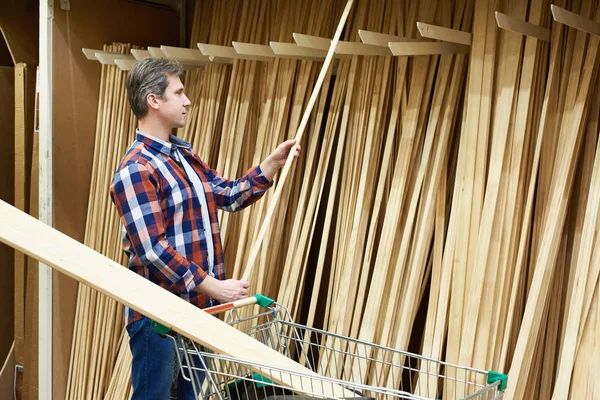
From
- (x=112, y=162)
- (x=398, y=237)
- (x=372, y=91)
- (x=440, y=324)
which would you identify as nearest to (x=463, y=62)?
(x=372, y=91)

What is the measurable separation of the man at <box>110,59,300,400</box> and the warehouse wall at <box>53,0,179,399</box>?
42.6 inches

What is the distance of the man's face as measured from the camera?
2.24 metres

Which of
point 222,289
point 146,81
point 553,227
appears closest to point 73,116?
point 146,81

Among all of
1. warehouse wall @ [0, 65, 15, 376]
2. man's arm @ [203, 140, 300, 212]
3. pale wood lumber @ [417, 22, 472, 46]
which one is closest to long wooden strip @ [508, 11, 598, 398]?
pale wood lumber @ [417, 22, 472, 46]

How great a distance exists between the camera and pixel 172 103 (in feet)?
7.39

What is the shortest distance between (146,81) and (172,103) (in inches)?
4.0

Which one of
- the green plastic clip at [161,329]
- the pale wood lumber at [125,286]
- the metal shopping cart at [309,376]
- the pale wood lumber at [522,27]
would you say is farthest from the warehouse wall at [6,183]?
the pale wood lumber at [522,27]

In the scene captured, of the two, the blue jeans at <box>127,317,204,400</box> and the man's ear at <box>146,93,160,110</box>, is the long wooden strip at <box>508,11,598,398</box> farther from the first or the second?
the man's ear at <box>146,93,160,110</box>

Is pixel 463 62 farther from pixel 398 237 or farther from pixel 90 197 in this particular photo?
pixel 90 197

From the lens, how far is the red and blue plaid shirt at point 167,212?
2.08 meters

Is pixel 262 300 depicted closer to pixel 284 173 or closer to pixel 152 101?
pixel 284 173

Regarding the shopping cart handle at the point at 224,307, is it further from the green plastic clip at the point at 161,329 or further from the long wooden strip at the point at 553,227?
the long wooden strip at the point at 553,227

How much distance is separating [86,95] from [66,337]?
110 centimetres

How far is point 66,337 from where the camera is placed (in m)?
3.34
